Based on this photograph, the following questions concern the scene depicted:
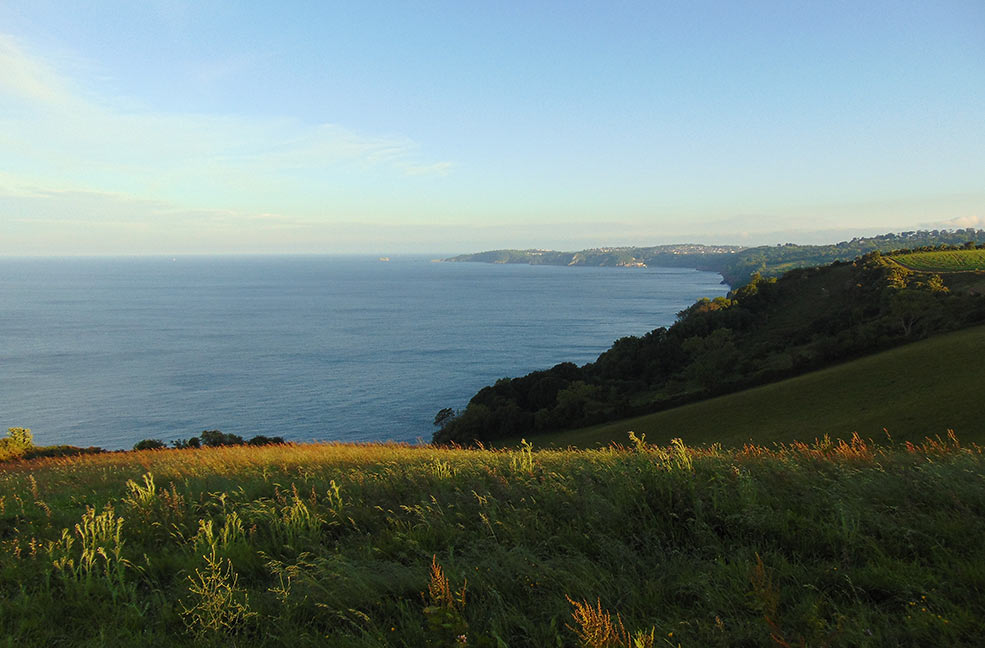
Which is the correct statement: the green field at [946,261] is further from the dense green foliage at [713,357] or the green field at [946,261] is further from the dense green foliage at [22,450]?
the dense green foliage at [22,450]

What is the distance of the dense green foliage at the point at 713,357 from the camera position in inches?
1730

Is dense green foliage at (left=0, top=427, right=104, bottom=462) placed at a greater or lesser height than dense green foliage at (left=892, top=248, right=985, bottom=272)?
lesser

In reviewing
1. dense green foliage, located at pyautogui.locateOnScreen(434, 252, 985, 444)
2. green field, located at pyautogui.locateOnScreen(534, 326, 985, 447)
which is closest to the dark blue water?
dense green foliage, located at pyautogui.locateOnScreen(434, 252, 985, 444)

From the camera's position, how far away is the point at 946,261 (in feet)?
294

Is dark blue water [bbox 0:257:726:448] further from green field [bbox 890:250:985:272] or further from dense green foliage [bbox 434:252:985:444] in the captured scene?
green field [bbox 890:250:985:272]

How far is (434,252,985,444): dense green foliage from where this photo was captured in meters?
43.9

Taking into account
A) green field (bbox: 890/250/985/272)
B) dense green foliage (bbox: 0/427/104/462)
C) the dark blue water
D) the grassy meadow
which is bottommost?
the dark blue water

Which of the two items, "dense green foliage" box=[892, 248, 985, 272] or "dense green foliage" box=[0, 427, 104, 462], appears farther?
"dense green foliage" box=[892, 248, 985, 272]

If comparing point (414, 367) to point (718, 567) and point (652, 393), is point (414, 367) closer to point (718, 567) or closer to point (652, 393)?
point (652, 393)

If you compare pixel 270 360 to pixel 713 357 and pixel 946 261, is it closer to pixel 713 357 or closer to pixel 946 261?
pixel 713 357

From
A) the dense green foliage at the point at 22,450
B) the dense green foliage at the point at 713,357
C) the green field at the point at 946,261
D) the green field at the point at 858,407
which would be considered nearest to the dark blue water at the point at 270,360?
the dense green foliage at the point at 713,357

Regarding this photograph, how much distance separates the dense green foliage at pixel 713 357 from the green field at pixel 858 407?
160 inches

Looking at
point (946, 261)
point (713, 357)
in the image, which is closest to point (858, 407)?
point (713, 357)

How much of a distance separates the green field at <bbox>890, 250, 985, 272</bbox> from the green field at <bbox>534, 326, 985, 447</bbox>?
58.5m
